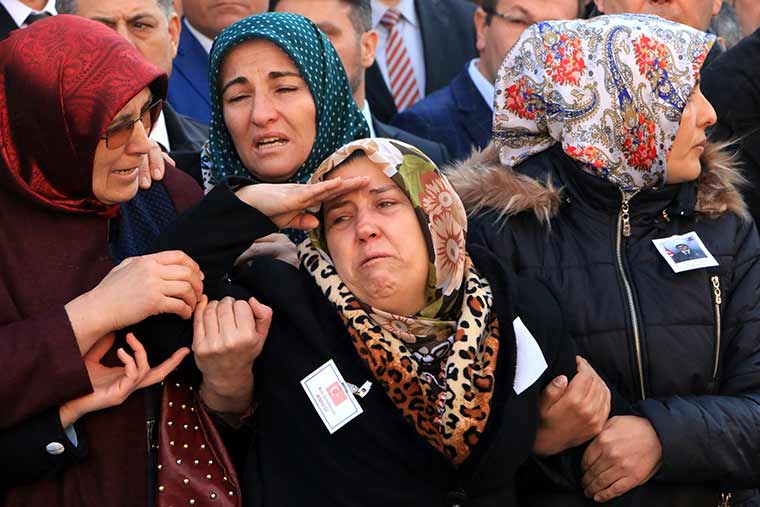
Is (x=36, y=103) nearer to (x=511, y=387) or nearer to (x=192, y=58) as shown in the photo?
(x=511, y=387)

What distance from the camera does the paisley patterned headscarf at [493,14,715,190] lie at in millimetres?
3740

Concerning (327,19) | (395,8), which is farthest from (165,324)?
(395,8)

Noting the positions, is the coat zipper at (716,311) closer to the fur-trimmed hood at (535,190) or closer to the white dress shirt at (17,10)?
the fur-trimmed hood at (535,190)

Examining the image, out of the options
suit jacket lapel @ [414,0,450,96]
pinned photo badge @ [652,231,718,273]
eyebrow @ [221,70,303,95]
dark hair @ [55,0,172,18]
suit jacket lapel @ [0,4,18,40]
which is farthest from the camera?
suit jacket lapel @ [414,0,450,96]

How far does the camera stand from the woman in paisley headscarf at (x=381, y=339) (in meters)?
3.22

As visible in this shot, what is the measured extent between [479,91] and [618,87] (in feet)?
5.91

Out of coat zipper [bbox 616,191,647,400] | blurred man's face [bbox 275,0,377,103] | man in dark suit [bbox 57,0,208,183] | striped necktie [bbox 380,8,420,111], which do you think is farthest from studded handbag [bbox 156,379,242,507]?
striped necktie [bbox 380,8,420,111]

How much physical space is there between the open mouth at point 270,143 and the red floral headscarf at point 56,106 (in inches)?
26.8

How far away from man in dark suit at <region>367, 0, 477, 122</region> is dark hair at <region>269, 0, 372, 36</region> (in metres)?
0.68

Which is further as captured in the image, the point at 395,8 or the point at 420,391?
the point at 395,8

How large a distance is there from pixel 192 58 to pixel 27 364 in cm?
272

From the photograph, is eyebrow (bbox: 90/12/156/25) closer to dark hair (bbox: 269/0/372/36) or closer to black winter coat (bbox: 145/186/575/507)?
dark hair (bbox: 269/0/372/36)

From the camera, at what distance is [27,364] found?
9.87 feet

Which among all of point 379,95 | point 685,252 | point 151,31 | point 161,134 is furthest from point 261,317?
point 379,95
